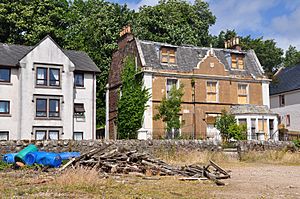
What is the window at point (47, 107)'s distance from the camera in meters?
38.4

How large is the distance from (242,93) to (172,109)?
9.64m

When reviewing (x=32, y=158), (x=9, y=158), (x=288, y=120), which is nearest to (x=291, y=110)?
(x=288, y=120)

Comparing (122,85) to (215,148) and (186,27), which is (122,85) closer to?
(215,148)

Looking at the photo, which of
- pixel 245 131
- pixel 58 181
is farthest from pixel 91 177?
pixel 245 131

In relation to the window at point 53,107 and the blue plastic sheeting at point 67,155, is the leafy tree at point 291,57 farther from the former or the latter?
the blue plastic sheeting at point 67,155

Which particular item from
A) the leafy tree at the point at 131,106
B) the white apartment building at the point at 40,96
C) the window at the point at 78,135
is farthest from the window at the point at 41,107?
the leafy tree at the point at 131,106

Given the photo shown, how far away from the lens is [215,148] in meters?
33.2

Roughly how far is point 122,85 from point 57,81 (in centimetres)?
622

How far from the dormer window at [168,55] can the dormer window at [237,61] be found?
700 centimetres

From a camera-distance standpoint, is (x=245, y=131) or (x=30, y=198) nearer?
(x=30, y=198)

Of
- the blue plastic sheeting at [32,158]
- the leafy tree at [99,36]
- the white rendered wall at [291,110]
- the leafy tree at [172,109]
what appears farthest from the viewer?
the leafy tree at [99,36]

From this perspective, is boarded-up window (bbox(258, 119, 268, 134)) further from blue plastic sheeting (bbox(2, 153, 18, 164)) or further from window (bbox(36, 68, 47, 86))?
blue plastic sheeting (bbox(2, 153, 18, 164))

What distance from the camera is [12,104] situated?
3812 centimetres

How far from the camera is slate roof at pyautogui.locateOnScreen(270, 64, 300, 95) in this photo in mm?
50662
